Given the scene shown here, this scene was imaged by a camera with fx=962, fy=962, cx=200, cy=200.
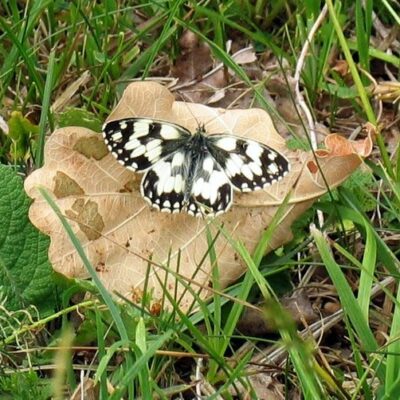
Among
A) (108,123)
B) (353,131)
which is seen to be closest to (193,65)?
(353,131)

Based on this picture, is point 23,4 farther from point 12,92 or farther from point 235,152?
point 235,152

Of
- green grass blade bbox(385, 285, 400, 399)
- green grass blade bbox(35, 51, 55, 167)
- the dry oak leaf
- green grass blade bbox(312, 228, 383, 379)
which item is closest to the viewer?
green grass blade bbox(385, 285, 400, 399)

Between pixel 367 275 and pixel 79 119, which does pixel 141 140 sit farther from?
pixel 367 275

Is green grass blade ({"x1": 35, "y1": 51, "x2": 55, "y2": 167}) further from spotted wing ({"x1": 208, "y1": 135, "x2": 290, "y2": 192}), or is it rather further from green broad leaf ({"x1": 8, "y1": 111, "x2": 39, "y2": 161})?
spotted wing ({"x1": 208, "y1": 135, "x2": 290, "y2": 192})

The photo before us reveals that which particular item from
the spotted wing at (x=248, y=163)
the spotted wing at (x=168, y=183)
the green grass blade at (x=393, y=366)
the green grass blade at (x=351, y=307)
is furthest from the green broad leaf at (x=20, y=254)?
the green grass blade at (x=393, y=366)

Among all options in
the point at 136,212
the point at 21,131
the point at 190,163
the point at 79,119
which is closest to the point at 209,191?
the point at 190,163

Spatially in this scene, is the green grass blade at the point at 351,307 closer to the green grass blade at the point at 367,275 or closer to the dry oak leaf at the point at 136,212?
the green grass blade at the point at 367,275

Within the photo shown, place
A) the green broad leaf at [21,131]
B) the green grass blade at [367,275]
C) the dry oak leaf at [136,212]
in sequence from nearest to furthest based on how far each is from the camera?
the green grass blade at [367,275]
the dry oak leaf at [136,212]
the green broad leaf at [21,131]

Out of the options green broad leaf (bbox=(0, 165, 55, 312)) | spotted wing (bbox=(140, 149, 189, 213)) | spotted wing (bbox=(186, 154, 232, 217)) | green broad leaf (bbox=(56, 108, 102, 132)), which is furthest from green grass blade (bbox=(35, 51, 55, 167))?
spotted wing (bbox=(186, 154, 232, 217))
